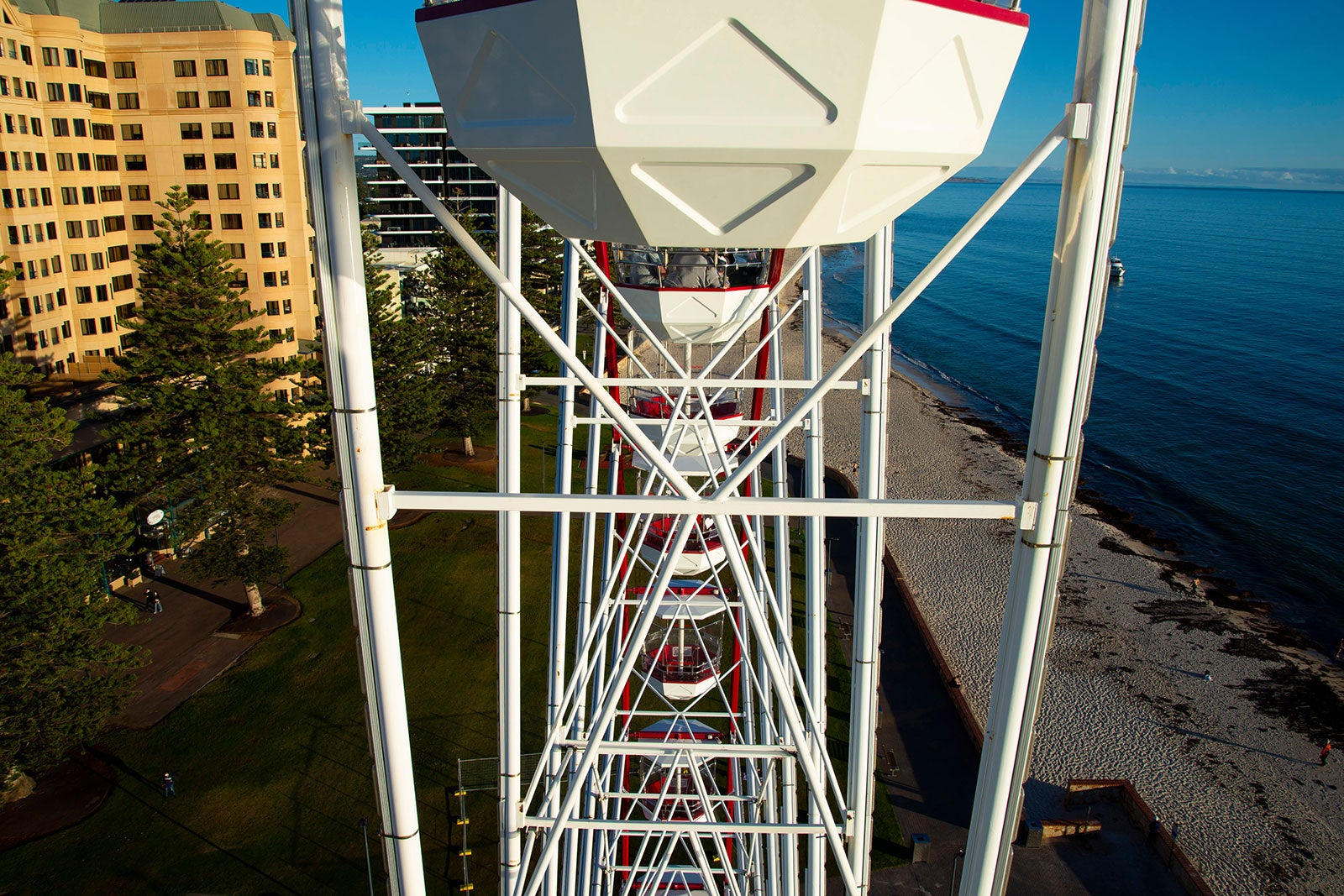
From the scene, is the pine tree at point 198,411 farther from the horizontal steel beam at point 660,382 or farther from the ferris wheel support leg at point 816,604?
the ferris wheel support leg at point 816,604

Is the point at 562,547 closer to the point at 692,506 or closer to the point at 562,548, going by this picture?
the point at 562,548

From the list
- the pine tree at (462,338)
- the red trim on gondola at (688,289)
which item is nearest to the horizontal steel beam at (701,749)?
the red trim on gondola at (688,289)

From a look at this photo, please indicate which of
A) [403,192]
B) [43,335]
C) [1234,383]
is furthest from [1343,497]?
[403,192]

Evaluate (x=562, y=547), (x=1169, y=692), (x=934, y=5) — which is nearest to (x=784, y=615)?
(x=562, y=547)

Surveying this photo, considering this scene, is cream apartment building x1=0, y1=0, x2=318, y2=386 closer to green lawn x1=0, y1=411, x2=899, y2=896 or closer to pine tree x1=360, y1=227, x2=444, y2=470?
pine tree x1=360, y1=227, x2=444, y2=470

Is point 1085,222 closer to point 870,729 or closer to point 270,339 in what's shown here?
point 870,729
